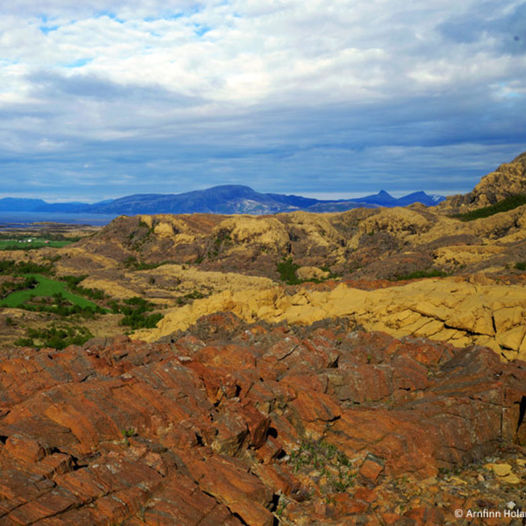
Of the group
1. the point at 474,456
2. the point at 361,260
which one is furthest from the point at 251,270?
the point at 474,456

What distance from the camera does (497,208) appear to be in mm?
113938

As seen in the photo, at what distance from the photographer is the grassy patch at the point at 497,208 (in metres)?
110

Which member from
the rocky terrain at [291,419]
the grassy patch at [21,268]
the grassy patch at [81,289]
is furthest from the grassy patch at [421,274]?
the grassy patch at [21,268]

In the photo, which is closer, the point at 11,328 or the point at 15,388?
the point at 15,388

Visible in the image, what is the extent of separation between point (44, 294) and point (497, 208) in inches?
3977

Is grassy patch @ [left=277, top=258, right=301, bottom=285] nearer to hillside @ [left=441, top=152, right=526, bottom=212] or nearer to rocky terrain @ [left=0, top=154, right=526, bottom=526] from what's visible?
hillside @ [left=441, top=152, right=526, bottom=212]

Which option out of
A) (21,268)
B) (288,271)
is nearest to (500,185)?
(288,271)

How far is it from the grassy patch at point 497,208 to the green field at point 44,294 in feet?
288

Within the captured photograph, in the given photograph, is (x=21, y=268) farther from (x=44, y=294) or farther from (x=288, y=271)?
(x=288, y=271)

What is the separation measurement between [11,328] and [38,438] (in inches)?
1932

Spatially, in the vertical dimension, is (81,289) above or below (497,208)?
below

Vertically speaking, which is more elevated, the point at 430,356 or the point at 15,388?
the point at 15,388

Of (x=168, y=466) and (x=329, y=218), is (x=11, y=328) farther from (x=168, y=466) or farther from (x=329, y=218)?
(x=329, y=218)

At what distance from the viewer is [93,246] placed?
12569 cm
